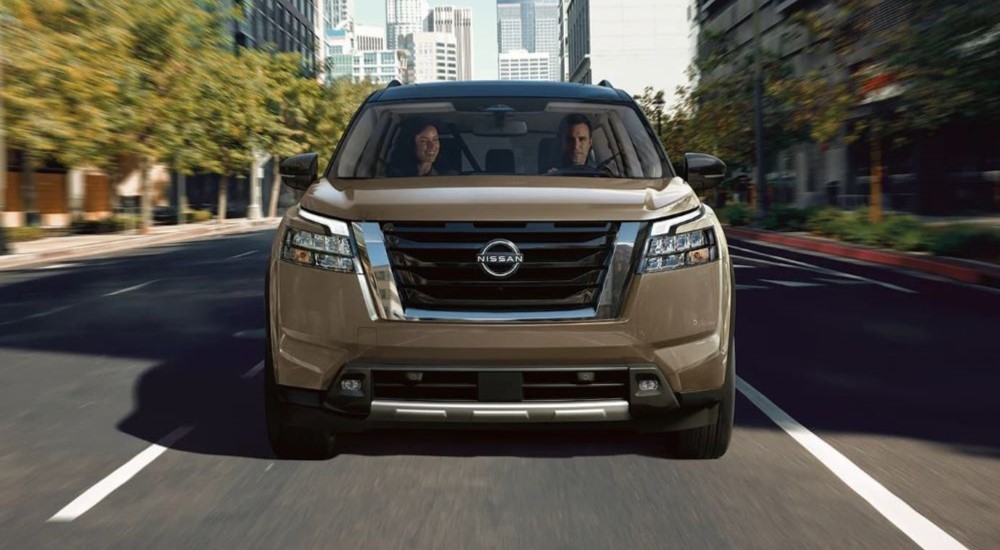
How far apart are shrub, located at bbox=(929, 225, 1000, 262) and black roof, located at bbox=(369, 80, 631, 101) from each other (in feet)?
43.0

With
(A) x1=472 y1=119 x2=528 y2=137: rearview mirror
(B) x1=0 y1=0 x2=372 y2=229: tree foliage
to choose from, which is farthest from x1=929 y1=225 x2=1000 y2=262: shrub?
(B) x1=0 y1=0 x2=372 y2=229: tree foliage

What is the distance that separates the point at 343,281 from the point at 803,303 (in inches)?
355

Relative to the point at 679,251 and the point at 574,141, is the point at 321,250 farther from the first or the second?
the point at 574,141

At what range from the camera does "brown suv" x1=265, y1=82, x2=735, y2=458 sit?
4.47 m

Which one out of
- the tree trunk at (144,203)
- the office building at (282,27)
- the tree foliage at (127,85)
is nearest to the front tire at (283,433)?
the tree foliage at (127,85)

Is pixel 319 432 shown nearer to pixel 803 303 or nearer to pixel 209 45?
pixel 803 303

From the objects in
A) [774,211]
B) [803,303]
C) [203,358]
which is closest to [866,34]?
[774,211]

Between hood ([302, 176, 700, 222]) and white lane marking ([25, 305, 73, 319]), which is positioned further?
white lane marking ([25, 305, 73, 319])

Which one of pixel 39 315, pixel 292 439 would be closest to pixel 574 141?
pixel 292 439

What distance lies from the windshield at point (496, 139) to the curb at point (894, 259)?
34.5 feet

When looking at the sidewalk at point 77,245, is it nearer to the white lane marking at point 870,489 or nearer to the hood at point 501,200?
the hood at point 501,200

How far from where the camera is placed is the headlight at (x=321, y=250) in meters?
4.55

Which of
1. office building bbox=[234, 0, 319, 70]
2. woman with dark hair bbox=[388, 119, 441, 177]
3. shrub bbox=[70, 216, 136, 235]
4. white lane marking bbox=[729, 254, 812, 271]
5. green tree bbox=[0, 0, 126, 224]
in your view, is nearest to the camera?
woman with dark hair bbox=[388, 119, 441, 177]

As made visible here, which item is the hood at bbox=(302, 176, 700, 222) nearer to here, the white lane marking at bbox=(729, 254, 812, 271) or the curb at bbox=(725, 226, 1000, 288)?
the curb at bbox=(725, 226, 1000, 288)
